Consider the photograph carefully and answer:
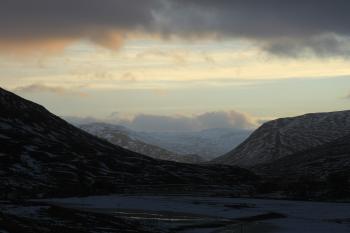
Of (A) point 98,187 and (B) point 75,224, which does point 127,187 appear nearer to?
(A) point 98,187

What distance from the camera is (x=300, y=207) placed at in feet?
375

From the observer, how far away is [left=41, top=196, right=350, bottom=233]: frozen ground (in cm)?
7550

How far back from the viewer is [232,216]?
93188mm

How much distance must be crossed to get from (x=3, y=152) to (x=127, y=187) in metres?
46.4

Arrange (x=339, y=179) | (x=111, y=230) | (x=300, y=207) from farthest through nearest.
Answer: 1. (x=339, y=179)
2. (x=300, y=207)
3. (x=111, y=230)

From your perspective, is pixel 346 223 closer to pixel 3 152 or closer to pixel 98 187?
pixel 98 187

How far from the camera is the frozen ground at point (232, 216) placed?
75500 mm

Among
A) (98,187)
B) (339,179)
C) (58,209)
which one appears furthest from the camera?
(339,179)

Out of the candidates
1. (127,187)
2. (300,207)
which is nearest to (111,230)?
(300,207)

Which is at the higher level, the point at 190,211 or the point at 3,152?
the point at 3,152

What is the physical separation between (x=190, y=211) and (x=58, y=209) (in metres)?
31.0

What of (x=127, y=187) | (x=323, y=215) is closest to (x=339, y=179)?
(x=127, y=187)

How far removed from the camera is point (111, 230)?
65250 millimetres

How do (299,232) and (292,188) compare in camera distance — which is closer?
(299,232)
